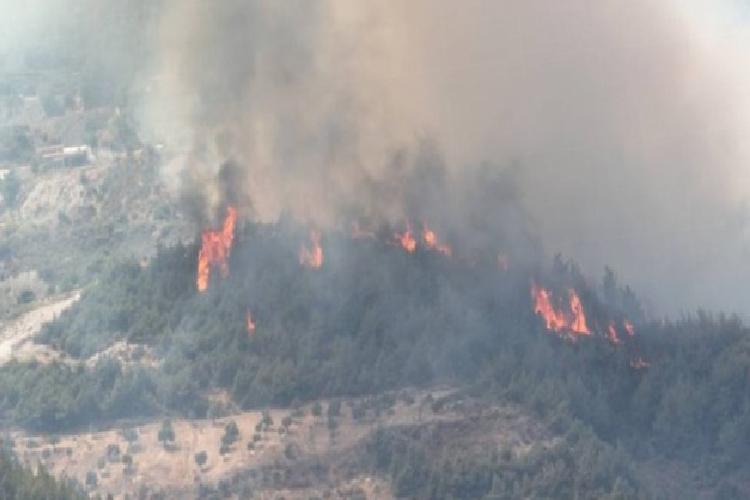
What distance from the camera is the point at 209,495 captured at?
119000 mm

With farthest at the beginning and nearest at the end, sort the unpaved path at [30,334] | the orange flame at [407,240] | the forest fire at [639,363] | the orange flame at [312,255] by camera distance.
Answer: the orange flame at [407,240], the forest fire at [639,363], the orange flame at [312,255], the unpaved path at [30,334]

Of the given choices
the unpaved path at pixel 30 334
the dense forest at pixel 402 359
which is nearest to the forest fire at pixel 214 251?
the dense forest at pixel 402 359

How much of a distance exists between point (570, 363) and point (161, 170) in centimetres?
4587

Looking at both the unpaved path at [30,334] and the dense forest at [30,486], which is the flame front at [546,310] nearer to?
the unpaved path at [30,334]

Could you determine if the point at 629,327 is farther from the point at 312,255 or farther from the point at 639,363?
the point at 312,255

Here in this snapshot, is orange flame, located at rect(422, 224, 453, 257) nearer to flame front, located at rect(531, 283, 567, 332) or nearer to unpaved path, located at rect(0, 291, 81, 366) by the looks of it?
flame front, located at rect(531, 283, 567, 332)

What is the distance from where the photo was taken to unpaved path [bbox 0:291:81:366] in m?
131

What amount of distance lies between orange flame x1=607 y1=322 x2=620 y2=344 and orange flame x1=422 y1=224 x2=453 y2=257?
30.5ft

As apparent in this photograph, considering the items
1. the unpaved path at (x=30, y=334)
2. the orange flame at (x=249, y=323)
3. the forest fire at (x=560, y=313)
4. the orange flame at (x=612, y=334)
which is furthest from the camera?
the orange flame at (x=612, y=334)

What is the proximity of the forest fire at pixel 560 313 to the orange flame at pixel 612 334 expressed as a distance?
1281 millimetres

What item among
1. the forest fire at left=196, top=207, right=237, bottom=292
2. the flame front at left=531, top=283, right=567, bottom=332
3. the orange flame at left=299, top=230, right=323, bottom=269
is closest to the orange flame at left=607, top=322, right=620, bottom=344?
the flame front at left=531, top=283, right=567, bottom=332

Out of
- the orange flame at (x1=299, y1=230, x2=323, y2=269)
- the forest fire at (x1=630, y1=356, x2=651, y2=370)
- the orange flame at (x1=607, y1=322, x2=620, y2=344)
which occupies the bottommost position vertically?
the forest fire at (x1=630, y1=356, x2=651, y2=370)

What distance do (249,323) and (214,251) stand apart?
6.79 m

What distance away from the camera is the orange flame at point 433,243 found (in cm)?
13612
